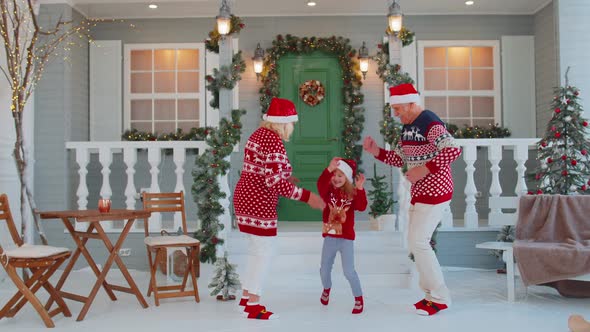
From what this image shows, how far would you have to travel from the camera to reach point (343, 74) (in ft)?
27.6

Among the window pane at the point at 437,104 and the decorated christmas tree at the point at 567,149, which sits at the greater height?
the window pane at the point at 437,104

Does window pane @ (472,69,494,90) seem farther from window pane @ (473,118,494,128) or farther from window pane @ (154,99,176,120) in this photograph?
window pane @ (154,99,176,120)

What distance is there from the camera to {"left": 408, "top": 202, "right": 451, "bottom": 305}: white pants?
439cm

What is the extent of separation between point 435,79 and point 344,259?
15.9ft

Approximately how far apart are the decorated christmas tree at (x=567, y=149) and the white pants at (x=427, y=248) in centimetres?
203

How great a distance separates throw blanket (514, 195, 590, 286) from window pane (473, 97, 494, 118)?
11.0 ft

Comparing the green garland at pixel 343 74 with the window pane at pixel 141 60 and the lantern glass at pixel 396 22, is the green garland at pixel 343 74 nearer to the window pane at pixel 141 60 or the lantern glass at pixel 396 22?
the window pane at pixel 141 60

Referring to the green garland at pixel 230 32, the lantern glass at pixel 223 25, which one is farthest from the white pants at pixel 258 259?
the green garland at pixel 230 32

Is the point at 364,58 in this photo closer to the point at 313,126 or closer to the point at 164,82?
the point at 313,126

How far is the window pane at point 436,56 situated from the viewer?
859 centimetres

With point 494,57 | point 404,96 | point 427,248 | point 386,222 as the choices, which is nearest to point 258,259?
point 427,248

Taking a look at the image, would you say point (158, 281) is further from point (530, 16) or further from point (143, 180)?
point (530, 16)

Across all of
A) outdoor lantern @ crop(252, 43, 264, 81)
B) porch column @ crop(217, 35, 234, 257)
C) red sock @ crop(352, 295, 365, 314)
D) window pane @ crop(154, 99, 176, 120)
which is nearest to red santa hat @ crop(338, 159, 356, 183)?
red sock @ crop(352, 295, 365, 314)

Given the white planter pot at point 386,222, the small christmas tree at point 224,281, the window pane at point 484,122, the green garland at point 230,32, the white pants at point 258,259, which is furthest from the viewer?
the window pane at point 484,122
